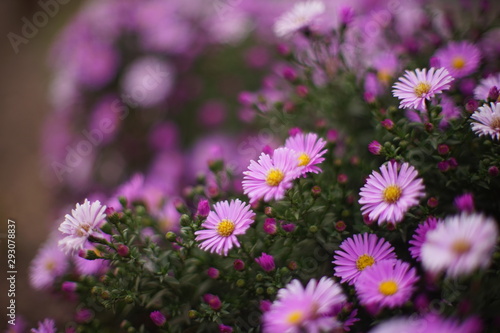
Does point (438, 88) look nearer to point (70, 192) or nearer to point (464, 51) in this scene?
point (464, 51)

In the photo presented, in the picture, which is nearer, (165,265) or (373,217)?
(373,217)

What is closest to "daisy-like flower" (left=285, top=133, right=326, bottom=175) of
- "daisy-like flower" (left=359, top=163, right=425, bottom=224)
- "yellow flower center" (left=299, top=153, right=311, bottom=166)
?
"yellow flower center" (left=299, top=153, right=311, bottom=166)

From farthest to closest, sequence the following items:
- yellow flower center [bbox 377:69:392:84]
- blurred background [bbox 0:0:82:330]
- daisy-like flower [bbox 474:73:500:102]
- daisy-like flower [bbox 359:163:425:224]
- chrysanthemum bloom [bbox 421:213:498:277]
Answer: blurred background [bbox 0:0:82:330]
yellow flower center [bbox 377:69:392:84]
daisy-like flower [bbox 474:73:500:102]
daisy-like flower [bbox 359:163:425:224]
chrysanthemum bloom [bbox 421:213:498:277]

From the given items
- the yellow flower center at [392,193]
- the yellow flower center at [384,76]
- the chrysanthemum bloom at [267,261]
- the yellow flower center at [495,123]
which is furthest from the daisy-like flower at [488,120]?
the chrysanthemum bloom at [267,261]

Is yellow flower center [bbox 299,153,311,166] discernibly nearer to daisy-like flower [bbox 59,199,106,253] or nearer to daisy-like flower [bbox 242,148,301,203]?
daisy-like flower [bbox 242,148,301,203]

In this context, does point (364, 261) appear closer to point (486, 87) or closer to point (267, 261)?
point (267, 261)

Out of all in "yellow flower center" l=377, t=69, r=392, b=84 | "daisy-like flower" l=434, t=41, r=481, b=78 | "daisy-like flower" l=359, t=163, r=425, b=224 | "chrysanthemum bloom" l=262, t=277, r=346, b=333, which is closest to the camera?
"chrysanthemum bloom" l=262, t=277, r=346, b=333

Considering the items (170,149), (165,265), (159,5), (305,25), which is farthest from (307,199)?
(159,5)

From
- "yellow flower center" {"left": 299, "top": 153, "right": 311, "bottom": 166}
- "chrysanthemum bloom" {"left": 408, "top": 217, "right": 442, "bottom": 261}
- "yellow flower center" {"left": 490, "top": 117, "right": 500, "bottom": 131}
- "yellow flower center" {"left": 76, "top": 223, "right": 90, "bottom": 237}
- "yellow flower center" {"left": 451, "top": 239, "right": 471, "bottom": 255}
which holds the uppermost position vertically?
"yellow flower center" {"left": 76, "top": 223, "right": 90, "bottom": 237}
